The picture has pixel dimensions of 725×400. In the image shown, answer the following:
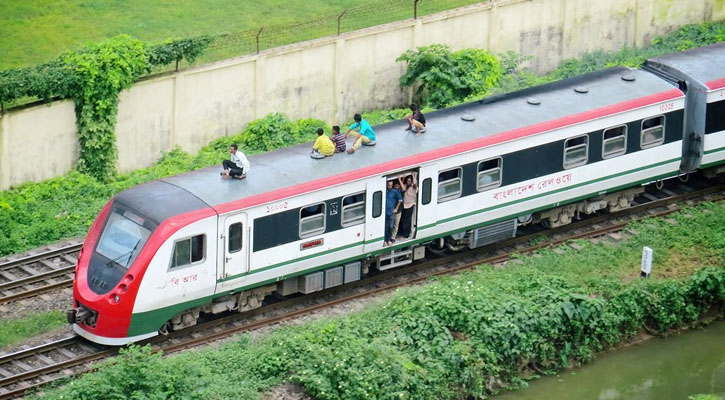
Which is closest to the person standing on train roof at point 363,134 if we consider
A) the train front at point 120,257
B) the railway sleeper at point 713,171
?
the train front at point 120,257

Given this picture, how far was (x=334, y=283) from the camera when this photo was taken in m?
25.9

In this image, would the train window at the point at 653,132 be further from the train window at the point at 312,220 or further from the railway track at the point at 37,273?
the railway track at the point at 37,273

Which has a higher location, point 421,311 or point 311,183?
point 311,183

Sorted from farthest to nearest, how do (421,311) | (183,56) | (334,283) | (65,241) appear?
(183,56) < (65,241) < (334,283) < (421,311)

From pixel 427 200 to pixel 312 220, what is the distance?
250cm

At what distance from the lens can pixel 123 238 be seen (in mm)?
23484

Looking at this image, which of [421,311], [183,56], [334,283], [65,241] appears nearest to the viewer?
[421,311]

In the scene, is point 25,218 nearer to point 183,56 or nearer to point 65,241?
point 65,241

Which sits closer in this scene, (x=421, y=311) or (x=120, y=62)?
(x=421, y=311)

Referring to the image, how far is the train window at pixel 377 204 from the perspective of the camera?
25.4 meters

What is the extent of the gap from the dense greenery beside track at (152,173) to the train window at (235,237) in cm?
542

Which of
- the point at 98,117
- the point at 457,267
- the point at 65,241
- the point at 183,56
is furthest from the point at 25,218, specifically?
the point at 457,267

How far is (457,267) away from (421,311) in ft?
11.3

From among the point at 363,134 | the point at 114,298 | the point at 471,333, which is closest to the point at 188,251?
the point at 114,298
